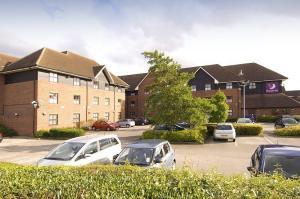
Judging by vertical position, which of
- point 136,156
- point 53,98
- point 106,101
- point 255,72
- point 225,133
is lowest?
point 225,133

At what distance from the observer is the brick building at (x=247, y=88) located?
49500 mm

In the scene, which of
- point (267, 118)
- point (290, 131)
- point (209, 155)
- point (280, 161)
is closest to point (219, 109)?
point (290, 131)

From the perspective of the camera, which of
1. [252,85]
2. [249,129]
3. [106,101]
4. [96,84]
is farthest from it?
[252,85]

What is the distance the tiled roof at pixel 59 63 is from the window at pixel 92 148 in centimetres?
2180

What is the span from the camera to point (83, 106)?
128 feet

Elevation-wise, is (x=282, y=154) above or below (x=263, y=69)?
below

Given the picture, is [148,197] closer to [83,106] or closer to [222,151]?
[222,151]

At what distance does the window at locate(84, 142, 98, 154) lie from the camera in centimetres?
1178

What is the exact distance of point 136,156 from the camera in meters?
10.2

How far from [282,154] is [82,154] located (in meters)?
7.41

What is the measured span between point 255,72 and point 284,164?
50.2 m

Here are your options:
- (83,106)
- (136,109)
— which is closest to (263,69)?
A: (136,109)

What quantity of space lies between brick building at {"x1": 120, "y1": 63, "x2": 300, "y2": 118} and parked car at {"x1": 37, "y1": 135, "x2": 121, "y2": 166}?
39.0m

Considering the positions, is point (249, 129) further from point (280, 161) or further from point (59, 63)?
point (59, 63)
